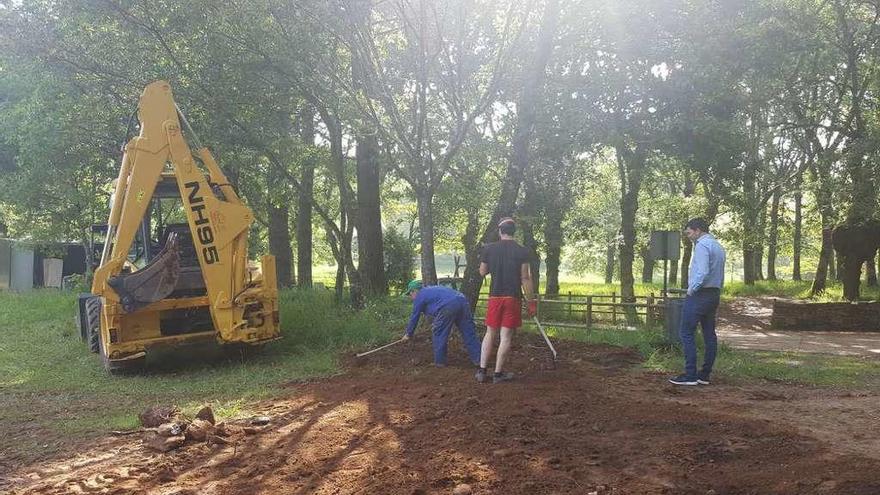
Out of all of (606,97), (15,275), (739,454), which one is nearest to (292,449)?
(739,454)

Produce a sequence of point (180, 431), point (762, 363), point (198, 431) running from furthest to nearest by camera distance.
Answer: point (762, 363), point (180, 431), point (198, 431)

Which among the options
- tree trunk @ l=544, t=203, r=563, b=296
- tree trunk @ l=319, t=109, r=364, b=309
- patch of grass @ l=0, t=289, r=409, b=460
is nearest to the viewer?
patch of grass @ l=0, t=289, r=409, b=460

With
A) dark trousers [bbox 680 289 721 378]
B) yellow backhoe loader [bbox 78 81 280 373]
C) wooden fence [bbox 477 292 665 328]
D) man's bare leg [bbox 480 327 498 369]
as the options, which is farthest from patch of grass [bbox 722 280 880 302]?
yellow backhoe loader [bbox 78 81 280 373]

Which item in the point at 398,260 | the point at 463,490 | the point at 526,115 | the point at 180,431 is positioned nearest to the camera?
the point at 463,490

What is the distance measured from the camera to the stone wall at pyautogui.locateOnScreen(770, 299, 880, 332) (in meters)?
17.3

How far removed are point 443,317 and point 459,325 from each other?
0.76ft

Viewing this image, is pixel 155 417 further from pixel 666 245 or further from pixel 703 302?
pixel 666 245

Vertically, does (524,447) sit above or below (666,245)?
below

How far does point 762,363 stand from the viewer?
359 inches

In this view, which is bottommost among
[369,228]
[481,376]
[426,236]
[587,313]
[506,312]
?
[481,376]

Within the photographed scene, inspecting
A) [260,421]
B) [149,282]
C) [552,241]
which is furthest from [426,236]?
[552,241]

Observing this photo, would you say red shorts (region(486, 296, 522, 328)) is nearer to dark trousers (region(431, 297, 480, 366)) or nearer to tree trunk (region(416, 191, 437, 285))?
dark trousers (region(431, 297, 480, 366))

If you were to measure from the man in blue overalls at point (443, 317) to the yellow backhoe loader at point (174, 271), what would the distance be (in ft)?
8.21

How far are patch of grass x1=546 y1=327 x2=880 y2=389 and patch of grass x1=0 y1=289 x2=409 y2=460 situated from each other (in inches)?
137
